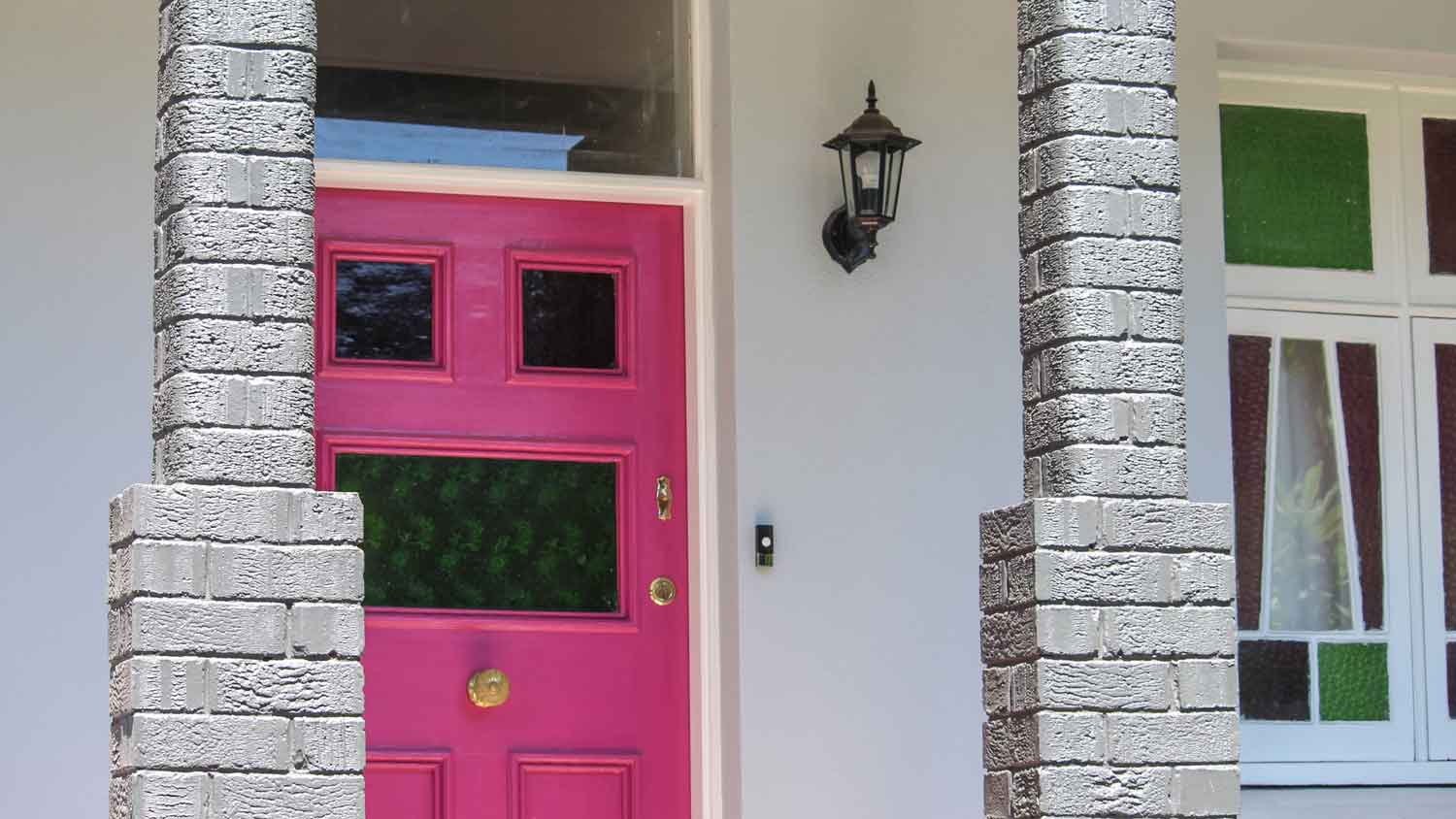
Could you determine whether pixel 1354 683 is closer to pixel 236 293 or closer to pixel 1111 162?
pixel 1111 162

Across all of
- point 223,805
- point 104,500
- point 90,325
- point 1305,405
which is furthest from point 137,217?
point 1305,405

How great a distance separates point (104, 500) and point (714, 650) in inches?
65.6

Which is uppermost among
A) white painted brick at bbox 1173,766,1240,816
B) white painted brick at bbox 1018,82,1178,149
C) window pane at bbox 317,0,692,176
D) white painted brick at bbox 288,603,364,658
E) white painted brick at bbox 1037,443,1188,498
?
window pane at bbox 317,0,692,176

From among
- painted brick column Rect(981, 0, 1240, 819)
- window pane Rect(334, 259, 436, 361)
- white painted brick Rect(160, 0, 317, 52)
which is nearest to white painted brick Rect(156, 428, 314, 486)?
white painted brick Rect(160, 0, 317, 52)

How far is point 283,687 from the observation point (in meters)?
3.70

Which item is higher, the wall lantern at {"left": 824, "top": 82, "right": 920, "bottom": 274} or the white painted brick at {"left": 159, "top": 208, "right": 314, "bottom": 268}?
the wall lantern at {"left": 824, "top": 82, "right": 920, "bottom": 274}

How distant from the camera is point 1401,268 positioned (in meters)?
6.55

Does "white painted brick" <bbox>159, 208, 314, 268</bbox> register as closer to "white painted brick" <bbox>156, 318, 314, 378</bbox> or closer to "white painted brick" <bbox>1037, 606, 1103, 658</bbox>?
"white painted brick" <bbox>156, 318, 314, 378</bbox>

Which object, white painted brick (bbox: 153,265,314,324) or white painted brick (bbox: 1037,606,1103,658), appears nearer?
white painted brick (bbox: 153,265,314,324)

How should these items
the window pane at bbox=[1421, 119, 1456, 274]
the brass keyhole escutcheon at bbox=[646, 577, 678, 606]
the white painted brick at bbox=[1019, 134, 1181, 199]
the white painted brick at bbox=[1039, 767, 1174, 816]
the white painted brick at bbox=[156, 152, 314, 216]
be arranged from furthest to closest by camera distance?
the window pane at bbox=[1421, 119, 1456, 274], the brass keyhole escutcheon at bbox=[646, 577, 678, 606], the white painted brick at bbox=[1019, 134, 1181, 199], the white painted brick at bbox=[1039, 767, 1174, 816], the white painted brick at bbox=[156, 152, 314, 216]

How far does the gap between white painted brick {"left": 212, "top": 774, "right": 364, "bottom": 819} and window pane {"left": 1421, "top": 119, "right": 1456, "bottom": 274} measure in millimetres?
4237

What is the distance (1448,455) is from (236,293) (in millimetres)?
4147

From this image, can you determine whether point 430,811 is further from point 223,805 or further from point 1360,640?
point 1360,640

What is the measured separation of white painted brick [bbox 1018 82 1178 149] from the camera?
4.19 m
